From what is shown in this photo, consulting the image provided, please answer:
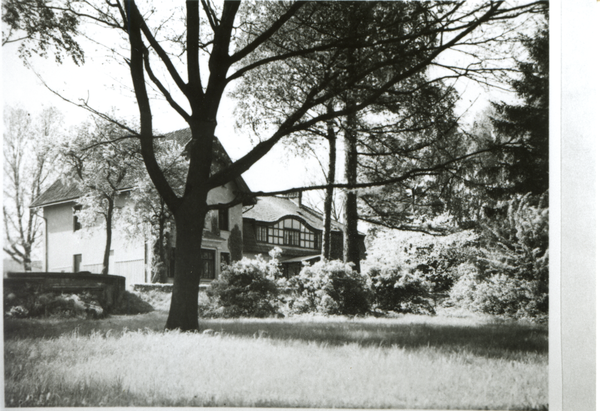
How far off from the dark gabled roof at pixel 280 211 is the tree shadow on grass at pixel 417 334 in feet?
3.08

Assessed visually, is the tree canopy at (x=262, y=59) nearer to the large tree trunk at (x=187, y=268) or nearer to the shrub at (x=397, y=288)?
the large tree trunk at (x=187, y=268)

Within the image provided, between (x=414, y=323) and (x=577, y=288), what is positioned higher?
(x=577, y=288)

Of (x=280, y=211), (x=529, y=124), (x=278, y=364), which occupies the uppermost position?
(x=529, y=124)

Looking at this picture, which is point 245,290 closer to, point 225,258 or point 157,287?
point 225,258

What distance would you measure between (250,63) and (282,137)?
2.49 ft

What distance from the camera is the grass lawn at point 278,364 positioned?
15.5ft

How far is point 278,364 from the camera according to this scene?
4.84 meters

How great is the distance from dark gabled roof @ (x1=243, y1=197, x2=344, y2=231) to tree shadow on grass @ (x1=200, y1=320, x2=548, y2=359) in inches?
37.0

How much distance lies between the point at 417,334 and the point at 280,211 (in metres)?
1.68

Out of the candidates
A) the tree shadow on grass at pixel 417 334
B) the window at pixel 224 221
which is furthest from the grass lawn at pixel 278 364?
the window at pixel 224 221

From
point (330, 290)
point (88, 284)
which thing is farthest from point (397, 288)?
point (88, 284)

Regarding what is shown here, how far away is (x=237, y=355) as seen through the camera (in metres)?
4.90

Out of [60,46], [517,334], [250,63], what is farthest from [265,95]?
[517,334]

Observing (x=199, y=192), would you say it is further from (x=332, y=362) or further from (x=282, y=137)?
(x=332, y=362)
